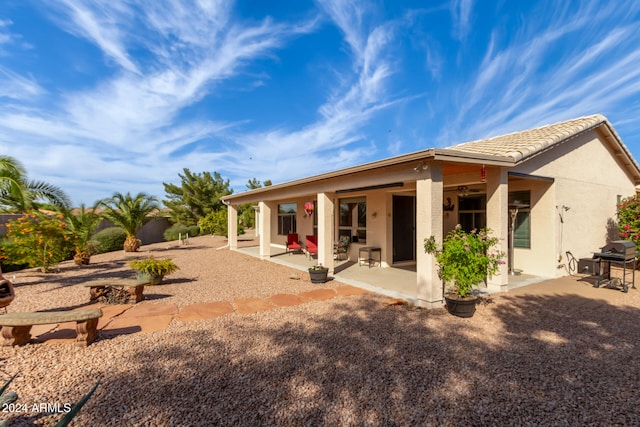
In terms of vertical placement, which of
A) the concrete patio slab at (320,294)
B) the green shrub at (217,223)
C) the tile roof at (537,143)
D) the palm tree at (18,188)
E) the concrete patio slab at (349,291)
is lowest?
the concrete patio slab at (320,294)

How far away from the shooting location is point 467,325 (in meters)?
4.79

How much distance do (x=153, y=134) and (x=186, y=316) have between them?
11.7 m

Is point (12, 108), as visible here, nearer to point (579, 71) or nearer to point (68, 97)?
point (68, 97)

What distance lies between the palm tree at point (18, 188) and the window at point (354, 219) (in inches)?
392

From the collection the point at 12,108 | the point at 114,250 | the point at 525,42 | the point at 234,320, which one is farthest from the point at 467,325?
the point at 114,250

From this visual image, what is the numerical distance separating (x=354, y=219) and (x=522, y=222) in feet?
18.4

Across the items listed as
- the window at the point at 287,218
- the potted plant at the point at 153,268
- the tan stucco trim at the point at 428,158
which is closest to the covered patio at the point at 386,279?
the tan stucco trim at the point at 428,158

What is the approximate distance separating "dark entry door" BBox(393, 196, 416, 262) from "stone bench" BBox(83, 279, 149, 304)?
7783 mm

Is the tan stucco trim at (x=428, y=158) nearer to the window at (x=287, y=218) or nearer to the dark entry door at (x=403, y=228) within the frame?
the dark entry door at (x=403, y=228)

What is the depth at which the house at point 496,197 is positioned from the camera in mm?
5602

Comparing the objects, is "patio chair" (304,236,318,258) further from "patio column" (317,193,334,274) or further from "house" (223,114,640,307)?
"patio column" (317,193,334,274)

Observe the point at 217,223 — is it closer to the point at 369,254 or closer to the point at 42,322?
the point at 369,254

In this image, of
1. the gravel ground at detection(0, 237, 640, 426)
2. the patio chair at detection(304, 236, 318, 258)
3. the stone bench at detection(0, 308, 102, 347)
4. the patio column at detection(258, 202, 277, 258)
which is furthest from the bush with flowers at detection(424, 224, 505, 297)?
the patio column at detection(258, 202, 277, 258)

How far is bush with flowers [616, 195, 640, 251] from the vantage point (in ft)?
29.4
